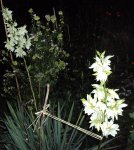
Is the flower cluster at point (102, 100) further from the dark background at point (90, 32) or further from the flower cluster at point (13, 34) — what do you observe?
the dark background at point (90, 32)

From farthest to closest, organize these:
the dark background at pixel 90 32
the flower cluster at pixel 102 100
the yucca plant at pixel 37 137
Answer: the dark background at pixel 90 32
the yucca plant at pixel 37 137
the flower cluster at pixel 102 100

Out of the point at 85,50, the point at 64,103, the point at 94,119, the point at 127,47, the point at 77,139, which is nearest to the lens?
the point at 94,119

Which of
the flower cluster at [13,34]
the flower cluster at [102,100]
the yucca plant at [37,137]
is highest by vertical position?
the flower cluster at [13,34]

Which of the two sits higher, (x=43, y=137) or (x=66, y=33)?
(x=66, y=33)

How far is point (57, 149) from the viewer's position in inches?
139

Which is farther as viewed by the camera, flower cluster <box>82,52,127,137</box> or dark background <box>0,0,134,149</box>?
dark background <box>0,0,134,149</box>

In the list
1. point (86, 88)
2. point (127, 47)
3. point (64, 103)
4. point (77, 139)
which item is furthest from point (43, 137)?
point (127, 47)

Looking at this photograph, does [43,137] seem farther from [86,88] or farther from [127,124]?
[86,88]

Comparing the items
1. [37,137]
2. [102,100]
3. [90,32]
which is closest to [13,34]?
[37,137]

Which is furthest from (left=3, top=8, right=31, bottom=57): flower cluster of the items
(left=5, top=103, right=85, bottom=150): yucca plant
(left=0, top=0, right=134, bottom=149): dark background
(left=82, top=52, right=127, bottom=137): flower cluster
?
(left=0, top=0, right=134, bottom=149): dark background

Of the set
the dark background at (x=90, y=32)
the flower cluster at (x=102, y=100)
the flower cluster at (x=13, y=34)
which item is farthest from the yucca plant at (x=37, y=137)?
the dark background at (x=90, y=32)

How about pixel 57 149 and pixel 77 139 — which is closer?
pixel 57 149

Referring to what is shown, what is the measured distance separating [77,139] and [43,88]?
747mm

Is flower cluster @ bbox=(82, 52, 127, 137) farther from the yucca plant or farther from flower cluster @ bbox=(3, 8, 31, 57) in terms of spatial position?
flower cluster @ bbox=(3, 8, 31, 57)
